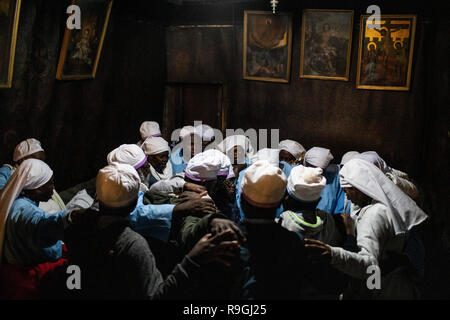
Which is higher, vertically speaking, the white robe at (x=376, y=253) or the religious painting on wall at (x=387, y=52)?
the religious painting on wall at (x=387, y=52)

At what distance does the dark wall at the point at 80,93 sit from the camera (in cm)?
434

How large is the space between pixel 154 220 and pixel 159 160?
98.3 inches

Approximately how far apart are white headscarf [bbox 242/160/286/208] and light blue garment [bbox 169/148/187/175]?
3276mm

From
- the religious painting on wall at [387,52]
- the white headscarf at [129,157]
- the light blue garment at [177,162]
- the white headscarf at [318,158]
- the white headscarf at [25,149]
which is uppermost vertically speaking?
the religious painting on wall at [387,52]

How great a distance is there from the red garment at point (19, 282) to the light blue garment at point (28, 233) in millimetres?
52

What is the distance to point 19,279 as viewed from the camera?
2660 mm

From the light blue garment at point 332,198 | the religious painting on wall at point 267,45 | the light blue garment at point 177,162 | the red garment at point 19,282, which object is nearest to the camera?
the red garment at point 19,282

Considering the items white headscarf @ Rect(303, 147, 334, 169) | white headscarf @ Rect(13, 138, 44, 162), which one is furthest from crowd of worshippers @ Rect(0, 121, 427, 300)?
white headscarf @ Rect(303, 147, 334, 169)

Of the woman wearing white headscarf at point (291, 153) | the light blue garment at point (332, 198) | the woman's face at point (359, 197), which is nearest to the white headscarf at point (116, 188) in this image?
the woman's face at point (359, 197)

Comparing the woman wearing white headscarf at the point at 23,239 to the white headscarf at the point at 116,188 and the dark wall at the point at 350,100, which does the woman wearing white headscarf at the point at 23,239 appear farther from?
the dark wall at the point at 350,100

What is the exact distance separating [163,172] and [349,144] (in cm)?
350

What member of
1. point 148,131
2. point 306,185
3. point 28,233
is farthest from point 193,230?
point 148,131

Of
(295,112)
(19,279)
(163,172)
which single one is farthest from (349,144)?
(19,279)

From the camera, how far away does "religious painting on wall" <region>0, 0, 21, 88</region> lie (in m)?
3.71
